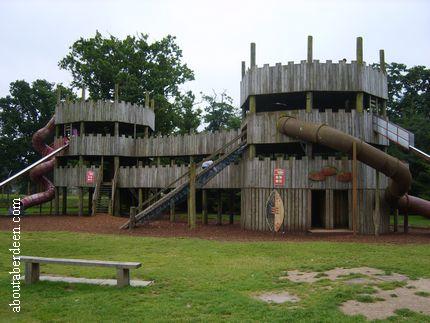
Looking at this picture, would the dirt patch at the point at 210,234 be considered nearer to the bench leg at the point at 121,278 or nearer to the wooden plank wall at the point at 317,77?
the wooden plank wall at the point at 317,77

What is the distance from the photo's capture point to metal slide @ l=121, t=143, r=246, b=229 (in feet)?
77.3

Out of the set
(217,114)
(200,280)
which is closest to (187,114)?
(217,114)

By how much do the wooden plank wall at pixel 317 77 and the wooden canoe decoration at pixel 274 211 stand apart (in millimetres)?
5590

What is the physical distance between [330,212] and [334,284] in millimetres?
12992

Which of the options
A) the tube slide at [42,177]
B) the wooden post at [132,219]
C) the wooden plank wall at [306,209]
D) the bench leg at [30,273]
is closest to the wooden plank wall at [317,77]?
the wooden plank wall at [306,209]

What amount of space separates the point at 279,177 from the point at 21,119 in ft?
152

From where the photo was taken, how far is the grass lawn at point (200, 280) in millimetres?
7574

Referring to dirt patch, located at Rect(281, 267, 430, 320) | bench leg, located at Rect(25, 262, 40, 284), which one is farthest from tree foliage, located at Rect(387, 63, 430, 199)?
bench leg, located at Rect(25, 262, 40, 284)

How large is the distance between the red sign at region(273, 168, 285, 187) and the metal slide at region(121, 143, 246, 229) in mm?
2794

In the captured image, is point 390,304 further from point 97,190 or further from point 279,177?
point 97,190

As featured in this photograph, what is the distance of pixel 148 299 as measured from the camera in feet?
28.0

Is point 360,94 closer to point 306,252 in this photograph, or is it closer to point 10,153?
point 306,252

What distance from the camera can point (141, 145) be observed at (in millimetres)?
32656

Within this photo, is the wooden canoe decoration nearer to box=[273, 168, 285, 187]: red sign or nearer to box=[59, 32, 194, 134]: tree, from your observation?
box=[273, 168, 285, 187]: red sign
